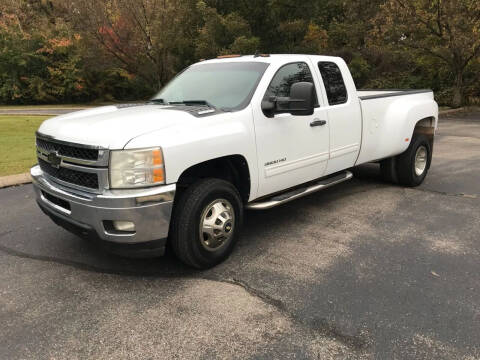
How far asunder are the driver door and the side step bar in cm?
8

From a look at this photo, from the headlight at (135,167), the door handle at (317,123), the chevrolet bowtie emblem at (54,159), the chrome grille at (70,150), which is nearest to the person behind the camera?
the headlight at (135,167)

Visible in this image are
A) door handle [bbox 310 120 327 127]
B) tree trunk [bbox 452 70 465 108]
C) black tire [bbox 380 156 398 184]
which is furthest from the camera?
tree trunk [bbox 452 70 465 108]

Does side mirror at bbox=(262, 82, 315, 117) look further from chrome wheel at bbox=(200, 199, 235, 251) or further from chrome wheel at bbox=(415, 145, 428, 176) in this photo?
chrome wheel at bbox=(415, 145, 428, 176)

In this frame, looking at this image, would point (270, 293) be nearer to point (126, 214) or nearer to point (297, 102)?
point (126, 214)

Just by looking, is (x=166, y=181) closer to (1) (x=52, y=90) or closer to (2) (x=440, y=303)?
(2) (x=440, y=303)

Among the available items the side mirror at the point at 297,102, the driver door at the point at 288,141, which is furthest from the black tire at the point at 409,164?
the side mirror at the point at 297,102

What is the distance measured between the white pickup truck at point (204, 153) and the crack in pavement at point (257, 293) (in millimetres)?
263

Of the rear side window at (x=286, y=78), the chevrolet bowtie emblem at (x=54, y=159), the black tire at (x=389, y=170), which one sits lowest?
the black tire at (x=389, y=170)

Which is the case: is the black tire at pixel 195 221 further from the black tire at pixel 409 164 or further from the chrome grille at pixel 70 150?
the black tire at pixel 409 164

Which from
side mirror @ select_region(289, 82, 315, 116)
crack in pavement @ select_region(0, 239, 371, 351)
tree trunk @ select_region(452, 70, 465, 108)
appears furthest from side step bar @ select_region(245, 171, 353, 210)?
tree trunk @ select_region(452, 70, 465, 108)

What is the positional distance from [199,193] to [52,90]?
32228 mm

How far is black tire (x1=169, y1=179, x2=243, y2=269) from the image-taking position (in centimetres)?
335

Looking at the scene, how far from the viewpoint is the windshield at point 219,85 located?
400 centimetres

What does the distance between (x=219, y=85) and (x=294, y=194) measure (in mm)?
1375
